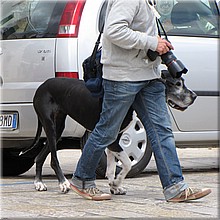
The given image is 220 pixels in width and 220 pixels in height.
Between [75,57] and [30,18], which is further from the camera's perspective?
[30,18]

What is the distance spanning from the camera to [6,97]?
7.67 m

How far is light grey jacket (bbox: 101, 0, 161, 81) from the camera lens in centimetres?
590

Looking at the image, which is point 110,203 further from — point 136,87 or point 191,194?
point 136,87

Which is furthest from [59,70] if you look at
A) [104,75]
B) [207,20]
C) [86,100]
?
[207,20]

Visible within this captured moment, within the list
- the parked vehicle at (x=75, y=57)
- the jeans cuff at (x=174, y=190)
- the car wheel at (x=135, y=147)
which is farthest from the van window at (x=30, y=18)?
the jeans cuff at (x=174, y=190)

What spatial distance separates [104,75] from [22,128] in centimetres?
171

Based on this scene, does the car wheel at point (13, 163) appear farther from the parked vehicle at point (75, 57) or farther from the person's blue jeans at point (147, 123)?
the person's blue jeans at point (147, 123)

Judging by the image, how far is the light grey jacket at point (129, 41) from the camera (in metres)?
5.90

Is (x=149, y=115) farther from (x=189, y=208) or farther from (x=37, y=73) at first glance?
(x=37, y=73)

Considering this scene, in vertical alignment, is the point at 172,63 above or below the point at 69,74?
above

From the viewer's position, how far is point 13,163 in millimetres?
8594

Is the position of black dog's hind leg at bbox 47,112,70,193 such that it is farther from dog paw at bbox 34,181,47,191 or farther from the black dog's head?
the black dog's head

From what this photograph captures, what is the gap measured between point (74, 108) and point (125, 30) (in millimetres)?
1105

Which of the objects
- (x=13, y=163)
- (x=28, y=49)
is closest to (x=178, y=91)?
(x=28, y=49)
